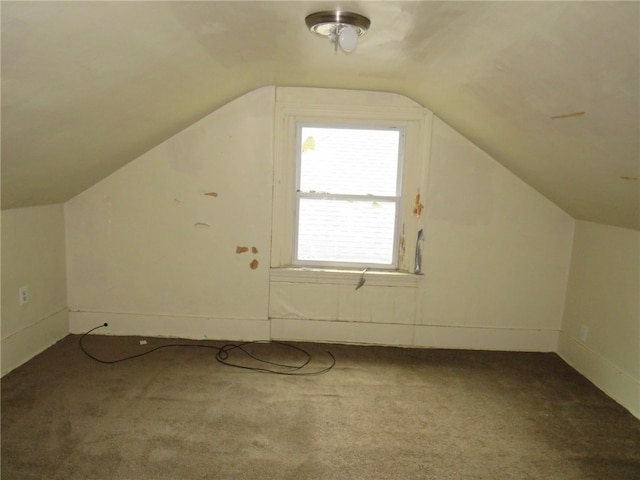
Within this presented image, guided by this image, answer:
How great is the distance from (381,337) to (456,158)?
4.94 feet

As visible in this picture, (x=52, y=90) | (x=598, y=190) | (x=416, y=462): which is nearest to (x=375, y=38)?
(x=52, y=90)

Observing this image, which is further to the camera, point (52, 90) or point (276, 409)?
point (276, 409)

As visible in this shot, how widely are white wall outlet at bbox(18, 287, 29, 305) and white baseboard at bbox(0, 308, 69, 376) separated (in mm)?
188

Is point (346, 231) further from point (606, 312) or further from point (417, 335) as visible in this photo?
point (606, 312)

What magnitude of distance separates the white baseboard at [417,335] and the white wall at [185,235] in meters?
0.28

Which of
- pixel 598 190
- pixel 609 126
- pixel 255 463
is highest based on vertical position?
pixel 609 126

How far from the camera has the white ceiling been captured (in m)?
1.29

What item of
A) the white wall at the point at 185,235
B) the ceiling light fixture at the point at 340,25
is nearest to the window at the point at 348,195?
the white wall at the point at 185,235

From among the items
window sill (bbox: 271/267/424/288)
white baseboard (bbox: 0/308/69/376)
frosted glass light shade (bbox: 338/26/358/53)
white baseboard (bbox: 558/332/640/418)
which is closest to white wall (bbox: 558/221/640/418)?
white baseboard (bbox: 558/332/640/418)

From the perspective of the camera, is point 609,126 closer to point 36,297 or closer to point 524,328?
point 524,328

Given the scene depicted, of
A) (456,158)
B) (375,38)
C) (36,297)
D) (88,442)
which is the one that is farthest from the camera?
(456,158)

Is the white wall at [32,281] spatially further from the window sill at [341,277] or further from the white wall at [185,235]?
the window sill at [341,277]

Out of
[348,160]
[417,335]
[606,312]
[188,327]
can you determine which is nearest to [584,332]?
[606,312]

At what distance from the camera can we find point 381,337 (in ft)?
11.1
